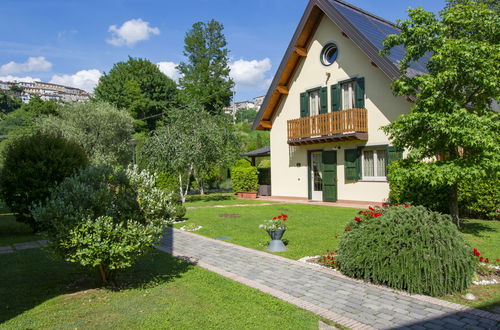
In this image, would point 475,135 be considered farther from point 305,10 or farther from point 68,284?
point 305,10

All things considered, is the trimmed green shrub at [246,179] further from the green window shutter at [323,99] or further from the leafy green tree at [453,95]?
the leafy green tree at [453,95]

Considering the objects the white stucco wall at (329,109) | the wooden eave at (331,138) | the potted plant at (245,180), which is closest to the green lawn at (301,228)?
the white stucco wall at (329,109)

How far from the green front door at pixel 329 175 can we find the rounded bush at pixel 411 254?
36.9 feet

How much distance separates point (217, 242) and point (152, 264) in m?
2.16

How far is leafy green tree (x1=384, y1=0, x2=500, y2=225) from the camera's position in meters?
8.14

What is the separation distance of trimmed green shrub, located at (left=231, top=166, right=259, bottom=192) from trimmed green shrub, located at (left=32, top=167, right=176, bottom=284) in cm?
1567

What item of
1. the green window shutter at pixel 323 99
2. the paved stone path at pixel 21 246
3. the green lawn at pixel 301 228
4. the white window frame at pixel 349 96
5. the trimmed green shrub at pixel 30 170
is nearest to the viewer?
the green lawn at pixel 301 228

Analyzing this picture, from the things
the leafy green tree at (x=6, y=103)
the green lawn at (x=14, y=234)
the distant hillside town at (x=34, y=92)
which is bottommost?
the green lawn at (x=14, y=234)

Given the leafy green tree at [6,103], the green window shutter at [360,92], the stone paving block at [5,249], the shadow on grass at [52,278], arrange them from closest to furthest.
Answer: the shadow on grass at [52,278] → the stone paving block at [5,249] → the green window shutter at [360,92] → the leafy green tree at [6,103]

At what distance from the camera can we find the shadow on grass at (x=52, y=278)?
16.8 ft

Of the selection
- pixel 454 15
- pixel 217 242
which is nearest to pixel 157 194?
pixel 217 242

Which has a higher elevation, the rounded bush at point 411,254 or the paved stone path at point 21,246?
the rounded bush at point 411,254

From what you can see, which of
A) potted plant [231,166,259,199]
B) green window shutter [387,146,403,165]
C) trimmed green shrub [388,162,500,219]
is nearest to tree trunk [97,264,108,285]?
trimmed green shrub [388,162,500,219]

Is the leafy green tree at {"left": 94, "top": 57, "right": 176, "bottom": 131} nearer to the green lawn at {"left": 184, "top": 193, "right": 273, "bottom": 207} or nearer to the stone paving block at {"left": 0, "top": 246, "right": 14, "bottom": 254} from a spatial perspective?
the green lawn at {"left": 184, "top": 193, "right": 273, "bottom": 207}
